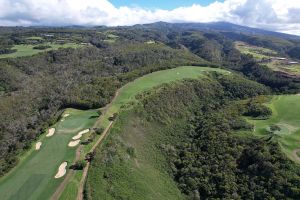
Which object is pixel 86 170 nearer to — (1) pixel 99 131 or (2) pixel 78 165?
(2) pixel 78 165

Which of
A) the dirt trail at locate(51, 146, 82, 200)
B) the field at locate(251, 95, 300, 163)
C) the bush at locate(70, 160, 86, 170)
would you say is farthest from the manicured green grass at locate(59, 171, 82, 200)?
the field at locate(251, 95, 300, 163)

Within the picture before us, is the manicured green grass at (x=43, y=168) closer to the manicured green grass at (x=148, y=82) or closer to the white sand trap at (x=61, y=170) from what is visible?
the white sand trap at (x=61, y=170)

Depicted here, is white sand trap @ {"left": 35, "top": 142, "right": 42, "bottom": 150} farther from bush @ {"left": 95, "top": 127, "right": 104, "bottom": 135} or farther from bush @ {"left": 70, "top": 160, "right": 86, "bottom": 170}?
bush @ {"left": 70, "top": 160, "right": 86, "bottom": 170}

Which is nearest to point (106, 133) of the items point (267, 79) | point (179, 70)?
point (179, 70)

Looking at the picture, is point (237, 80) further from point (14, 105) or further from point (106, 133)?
point (14, 105)

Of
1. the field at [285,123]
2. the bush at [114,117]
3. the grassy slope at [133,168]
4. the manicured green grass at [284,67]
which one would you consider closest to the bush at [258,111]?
the field at [285,123]
